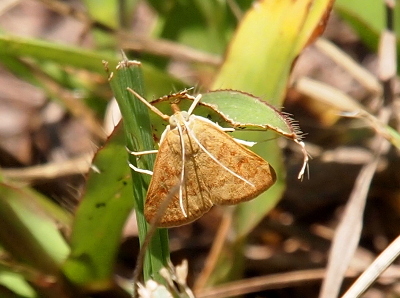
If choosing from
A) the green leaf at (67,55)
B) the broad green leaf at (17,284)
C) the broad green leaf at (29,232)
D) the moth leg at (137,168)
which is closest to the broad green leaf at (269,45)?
the green leaf at (67,55)

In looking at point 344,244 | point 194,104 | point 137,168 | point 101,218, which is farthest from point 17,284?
point 344,244

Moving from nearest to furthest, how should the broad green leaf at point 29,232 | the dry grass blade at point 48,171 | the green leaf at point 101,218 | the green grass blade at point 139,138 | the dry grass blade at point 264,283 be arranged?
the green grass blade at point 139,138, the green leaf at point 101,218, the broad green leaf at point 29,232, the dry grass blade at point 264,283, the dry grass blade at point 48,171

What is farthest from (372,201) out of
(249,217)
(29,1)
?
(29,1)

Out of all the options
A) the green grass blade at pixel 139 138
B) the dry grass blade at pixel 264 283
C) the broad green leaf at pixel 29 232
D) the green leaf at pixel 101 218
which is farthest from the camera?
the dry grass blade at pixel 264 283

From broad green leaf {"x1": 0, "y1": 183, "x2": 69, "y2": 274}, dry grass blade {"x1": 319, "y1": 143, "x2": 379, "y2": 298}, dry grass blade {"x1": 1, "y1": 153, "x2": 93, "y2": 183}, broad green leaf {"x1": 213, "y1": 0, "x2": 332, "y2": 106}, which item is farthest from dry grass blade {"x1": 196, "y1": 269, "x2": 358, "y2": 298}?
dry grass blade {"x1": 1, "y1": 153, "x2": 93, "y2": 183}

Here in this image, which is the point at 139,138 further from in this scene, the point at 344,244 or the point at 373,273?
the point at 344,244

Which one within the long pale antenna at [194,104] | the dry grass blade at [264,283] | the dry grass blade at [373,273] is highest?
the long pale antenna at [194,104]

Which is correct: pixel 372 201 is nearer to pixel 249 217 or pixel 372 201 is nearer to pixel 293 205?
pixel 293 205

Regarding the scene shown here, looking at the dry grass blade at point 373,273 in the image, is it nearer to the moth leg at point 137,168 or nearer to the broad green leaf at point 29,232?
the moth leg at point 137,168
